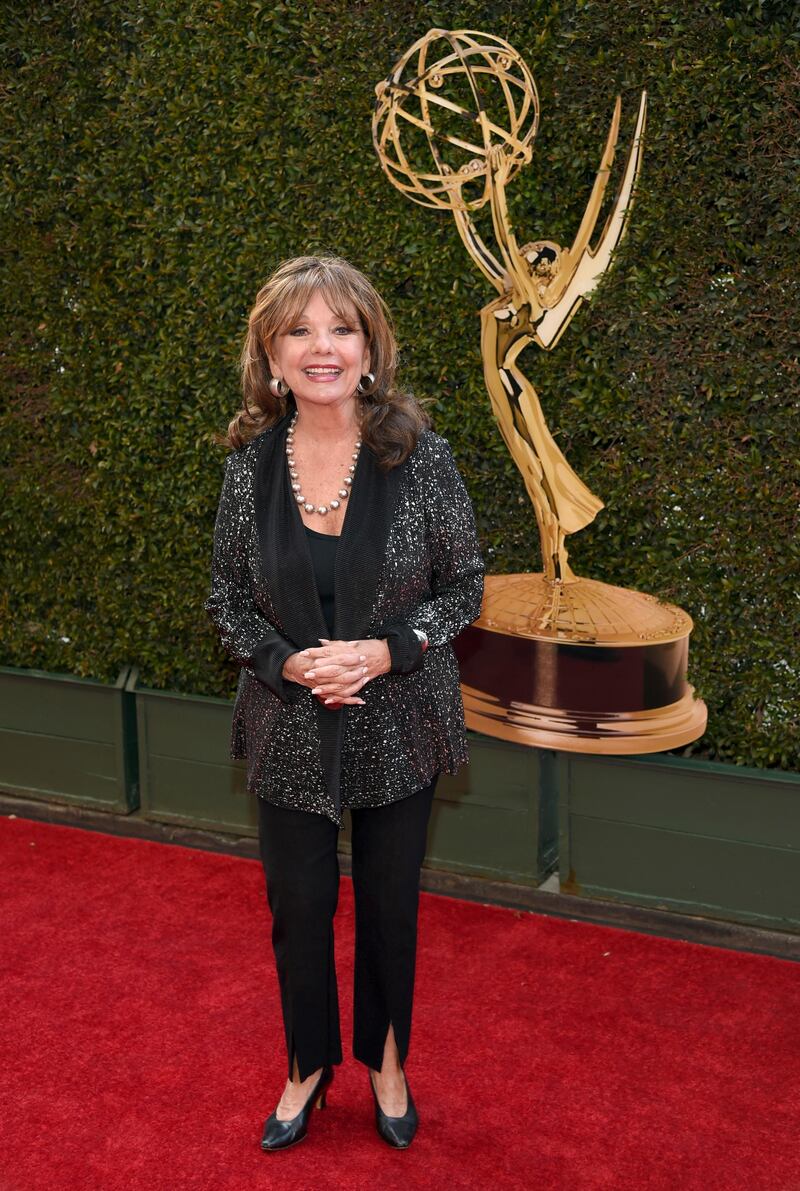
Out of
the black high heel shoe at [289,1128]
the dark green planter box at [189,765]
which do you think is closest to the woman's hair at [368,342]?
the black high heel shoe at [289,1128]

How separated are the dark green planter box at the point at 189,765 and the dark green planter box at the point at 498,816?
2.34 ft

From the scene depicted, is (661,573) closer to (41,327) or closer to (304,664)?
(304,664)

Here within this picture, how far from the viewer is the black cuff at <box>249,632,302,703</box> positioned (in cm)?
257

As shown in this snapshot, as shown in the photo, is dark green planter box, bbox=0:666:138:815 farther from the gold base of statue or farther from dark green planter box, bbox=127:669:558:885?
the gold base of statue

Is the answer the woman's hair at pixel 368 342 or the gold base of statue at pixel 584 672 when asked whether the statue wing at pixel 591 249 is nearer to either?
the gold base of statue at pixel 584 672

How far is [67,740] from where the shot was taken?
4840 millimetres

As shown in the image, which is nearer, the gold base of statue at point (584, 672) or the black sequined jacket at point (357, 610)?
the black sequined jacket at point (357, 610)

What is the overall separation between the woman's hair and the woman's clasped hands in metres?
0.36

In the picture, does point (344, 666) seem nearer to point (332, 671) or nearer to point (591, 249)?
point (332, 671)

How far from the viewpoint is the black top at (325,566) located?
8.54 ft

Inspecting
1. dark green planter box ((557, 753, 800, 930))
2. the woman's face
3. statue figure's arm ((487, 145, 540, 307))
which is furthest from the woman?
dark green planter box ((557, 753, 800, 930))

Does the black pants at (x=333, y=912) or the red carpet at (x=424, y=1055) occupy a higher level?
the black pants at (x=333, y=912)

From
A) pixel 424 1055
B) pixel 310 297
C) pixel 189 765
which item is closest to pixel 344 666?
pixel 310 297

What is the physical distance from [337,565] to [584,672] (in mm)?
1336
